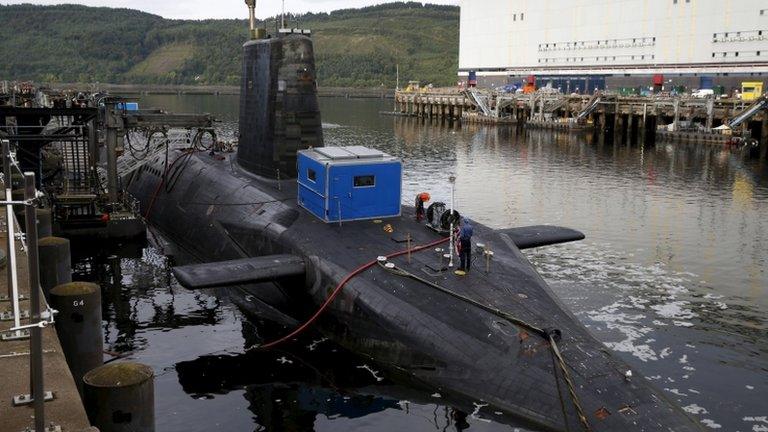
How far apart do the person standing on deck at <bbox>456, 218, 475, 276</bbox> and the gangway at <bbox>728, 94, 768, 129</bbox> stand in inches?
2404

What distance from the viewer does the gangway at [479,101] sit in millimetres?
104406

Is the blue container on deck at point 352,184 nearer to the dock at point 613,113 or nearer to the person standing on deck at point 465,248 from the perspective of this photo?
the person standing on deck at point 465,248

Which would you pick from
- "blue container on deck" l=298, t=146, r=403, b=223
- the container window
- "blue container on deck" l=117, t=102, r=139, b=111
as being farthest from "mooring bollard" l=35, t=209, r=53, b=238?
"blue container on deck" l=117, t=102, r=139, b=111

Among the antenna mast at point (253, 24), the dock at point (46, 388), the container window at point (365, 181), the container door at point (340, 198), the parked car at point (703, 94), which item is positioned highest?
the antenna mast at point (253, 24)

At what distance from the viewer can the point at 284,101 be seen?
25.0m

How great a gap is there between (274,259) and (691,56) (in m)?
90.9

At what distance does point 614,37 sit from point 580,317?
306 ft

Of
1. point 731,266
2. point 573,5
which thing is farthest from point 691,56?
point 731,266

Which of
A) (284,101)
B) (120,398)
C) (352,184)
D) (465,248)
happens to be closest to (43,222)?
(284,101)

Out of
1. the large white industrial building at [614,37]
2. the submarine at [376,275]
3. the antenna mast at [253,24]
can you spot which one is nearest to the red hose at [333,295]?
the submarine at [376,275]

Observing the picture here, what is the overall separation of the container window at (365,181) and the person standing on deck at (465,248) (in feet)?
14.5

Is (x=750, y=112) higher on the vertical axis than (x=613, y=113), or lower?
higher

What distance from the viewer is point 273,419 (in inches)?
601

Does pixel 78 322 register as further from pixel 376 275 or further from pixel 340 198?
pixel 340 198
